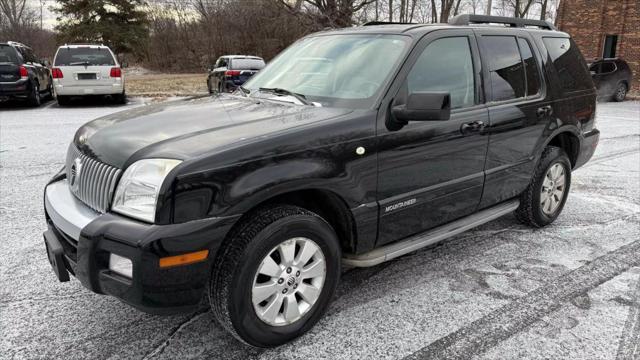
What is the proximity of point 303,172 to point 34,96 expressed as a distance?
13.8 m

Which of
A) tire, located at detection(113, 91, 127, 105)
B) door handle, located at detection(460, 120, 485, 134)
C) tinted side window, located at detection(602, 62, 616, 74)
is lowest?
tire, located at detection(113, 91, 127, 105)

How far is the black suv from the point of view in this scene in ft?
7.87

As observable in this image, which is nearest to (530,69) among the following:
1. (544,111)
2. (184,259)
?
(544,111)

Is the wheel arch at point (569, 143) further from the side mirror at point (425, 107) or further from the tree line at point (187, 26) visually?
the tree line at point (187, 26)

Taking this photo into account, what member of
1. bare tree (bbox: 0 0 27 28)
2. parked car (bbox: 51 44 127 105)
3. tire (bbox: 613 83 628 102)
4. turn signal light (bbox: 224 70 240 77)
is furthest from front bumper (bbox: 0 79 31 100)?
bare tree (bbox: 0 0 27 28)

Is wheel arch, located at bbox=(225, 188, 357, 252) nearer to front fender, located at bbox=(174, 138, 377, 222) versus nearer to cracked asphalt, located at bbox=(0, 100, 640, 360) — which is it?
front fender, located at bbox=(174, 138, 377, 222)

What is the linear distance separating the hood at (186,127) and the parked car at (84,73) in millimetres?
11918

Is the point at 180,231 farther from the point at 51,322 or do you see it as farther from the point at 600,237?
the point at 600,237

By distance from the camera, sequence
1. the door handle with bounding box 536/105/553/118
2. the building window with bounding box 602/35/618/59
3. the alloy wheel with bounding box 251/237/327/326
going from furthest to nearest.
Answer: the building window with bounding box 602/35/618/59
the door handle with bounding box 536/105/553/118
the alloy wheel with bounding box 251/237/327/326

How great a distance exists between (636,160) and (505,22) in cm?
514

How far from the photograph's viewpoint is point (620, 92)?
20.1 m

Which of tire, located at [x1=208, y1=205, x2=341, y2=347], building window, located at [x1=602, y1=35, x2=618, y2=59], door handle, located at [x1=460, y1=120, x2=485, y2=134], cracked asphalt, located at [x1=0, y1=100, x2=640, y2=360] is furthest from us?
building window, located at [x1=602, y1=35, x2=618, y2=59]

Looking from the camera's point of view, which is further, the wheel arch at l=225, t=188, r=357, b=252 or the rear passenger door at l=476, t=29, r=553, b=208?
the rear passenger door at l=476, t=29, r=553, b=208

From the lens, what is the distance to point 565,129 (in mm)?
4617
